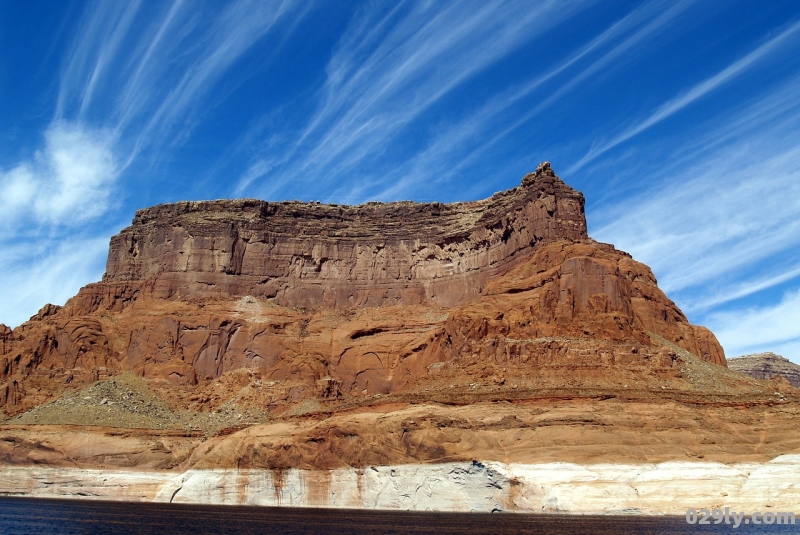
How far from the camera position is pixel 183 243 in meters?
103

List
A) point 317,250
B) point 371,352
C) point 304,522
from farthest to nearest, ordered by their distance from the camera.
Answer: point 317,250
point 371,352
point 304,522

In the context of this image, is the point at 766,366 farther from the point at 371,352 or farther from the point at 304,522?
the point at 304,522

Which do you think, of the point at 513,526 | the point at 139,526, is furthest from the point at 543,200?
the point at 139,526

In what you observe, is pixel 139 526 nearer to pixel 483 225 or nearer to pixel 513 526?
pixel 513 526

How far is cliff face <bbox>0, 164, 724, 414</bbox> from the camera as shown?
7312 centimetres

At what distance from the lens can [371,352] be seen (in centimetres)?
9362

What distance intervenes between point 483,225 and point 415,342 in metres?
18.2

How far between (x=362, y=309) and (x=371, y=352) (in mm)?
10419

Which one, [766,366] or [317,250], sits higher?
[317,250]

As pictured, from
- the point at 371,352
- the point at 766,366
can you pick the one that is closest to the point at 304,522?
the point at 371,352

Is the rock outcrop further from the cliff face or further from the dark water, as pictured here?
the dark water

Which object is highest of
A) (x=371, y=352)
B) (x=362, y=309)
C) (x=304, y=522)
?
(x=362, y=309)

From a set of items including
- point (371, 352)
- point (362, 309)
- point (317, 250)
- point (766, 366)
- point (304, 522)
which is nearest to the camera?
point (304, 522)

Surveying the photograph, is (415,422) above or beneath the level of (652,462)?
above
